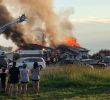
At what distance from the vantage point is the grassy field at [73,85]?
2434 centimetres

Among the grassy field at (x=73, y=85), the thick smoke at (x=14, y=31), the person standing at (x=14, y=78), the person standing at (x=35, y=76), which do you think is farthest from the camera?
the thick smoke at (x=14, y=31)

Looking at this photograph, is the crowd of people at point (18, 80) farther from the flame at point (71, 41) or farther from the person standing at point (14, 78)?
the flame at point (71, 41)

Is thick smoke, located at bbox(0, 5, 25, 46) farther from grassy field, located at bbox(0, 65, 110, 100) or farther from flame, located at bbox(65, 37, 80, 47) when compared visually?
grassy field, located at bbox(0, 65, 110, 100)

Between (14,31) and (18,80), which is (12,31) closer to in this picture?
(14,31)

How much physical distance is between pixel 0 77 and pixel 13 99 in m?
5.07

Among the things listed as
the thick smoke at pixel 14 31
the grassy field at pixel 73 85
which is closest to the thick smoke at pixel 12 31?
the thick smoke at pixel 14 31

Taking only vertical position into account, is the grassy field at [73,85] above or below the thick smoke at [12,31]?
below

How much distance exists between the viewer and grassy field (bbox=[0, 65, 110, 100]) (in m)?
24.3

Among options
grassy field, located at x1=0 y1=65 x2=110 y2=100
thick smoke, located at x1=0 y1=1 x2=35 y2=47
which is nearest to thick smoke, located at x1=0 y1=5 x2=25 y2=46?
thick smoke, located at x1=0 y1=1 x2=35 y2=47

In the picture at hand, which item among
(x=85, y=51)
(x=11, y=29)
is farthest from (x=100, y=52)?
(x=11, y=29)

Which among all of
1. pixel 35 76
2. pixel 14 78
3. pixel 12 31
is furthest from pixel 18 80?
pixel 12 31

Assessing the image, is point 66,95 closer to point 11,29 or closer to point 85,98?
point 85,98

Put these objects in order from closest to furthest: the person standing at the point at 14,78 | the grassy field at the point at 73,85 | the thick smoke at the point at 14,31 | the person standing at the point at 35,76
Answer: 1. the grassy field at the point at 73,85
2. the person standing at the point at 14,78
3. the person standing at the point at 35,76
4. the thick smoke at the point at 14,31

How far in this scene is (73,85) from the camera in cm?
3089
